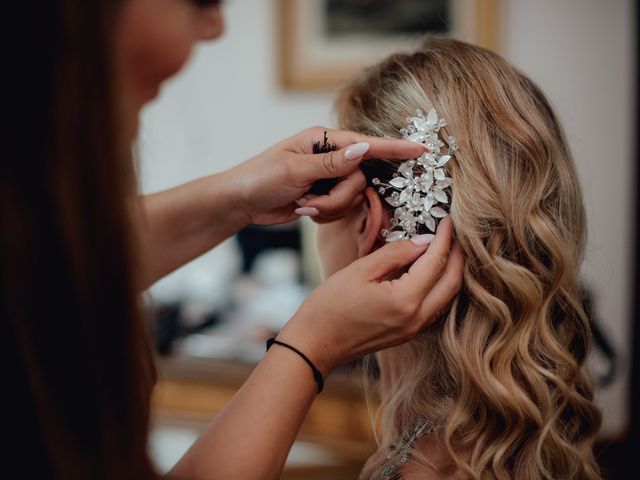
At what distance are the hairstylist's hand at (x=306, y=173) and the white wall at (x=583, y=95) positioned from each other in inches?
48.8

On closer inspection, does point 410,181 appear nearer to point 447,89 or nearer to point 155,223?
point 447,89

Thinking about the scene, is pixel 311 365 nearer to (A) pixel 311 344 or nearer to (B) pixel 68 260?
(A) pixel 311 344

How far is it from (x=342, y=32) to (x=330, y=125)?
2.00 ft

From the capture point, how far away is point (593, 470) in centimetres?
91

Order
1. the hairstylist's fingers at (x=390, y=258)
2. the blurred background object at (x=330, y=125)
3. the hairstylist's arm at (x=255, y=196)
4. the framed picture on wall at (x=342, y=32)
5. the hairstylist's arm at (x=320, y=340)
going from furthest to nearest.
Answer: the framed picture on wall at (x=342, y=32), the blurred background object at (x=330, y=125), the hairstylist's arm at (x=255, y=196), the hairstylist's fingers at (x=390, y=258), the hairstylist's arm at (x=320, y=340)

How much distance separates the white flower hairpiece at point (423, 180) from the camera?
2.80 ft

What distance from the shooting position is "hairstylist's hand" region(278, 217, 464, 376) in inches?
29.0

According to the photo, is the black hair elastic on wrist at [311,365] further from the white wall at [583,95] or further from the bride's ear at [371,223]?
the white wall at [583,95]

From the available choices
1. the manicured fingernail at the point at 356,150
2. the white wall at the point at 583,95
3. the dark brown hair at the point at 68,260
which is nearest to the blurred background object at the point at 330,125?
the white wall at the point at 583,95

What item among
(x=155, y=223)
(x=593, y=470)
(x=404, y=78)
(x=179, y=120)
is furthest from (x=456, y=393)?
(x=179, y=120)

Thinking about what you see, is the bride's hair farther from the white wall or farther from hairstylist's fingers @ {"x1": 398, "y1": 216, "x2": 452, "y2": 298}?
the white wall

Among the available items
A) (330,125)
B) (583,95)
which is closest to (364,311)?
(330,125)

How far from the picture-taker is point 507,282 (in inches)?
32.9

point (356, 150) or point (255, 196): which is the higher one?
point (356, 150)
